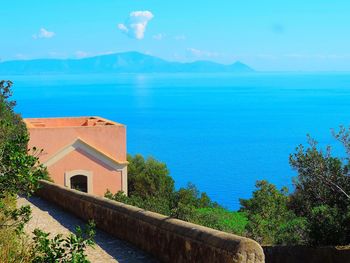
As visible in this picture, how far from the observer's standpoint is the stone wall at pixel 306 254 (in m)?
11.5

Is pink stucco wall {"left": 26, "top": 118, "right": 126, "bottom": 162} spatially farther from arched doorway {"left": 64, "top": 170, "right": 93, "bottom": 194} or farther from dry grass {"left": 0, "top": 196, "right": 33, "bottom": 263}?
dry grass {"left": 0, "top": 196, "right": 33, "bottom": 263}

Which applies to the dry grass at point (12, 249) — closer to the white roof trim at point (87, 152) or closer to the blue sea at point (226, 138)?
the white roof trim at point (87, 152)

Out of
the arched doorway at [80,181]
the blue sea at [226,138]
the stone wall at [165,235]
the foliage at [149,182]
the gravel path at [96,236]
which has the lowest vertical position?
the blue sea at [226,138]

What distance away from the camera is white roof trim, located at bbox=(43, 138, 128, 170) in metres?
25.9

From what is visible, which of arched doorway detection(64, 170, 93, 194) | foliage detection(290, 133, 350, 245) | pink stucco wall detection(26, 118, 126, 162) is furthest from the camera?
arched doorway detection(64, 170, 93, 194)

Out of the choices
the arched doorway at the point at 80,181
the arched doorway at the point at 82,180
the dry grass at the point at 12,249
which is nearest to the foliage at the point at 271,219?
the arched doorway at the point at 82,180

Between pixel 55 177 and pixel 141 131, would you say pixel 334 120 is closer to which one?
pixel 141 131

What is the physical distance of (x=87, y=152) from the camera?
26469 mm

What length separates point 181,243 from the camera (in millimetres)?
7457

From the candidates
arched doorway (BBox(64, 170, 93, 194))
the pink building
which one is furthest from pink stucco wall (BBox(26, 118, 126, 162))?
arched doorway (BBox(64, 170, 93, 194))

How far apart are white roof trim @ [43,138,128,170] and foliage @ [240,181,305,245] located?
6.33 metres

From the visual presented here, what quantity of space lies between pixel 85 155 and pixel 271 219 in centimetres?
870

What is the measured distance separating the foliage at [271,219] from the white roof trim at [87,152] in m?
6.33

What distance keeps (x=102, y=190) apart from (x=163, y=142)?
79419 millimetres
